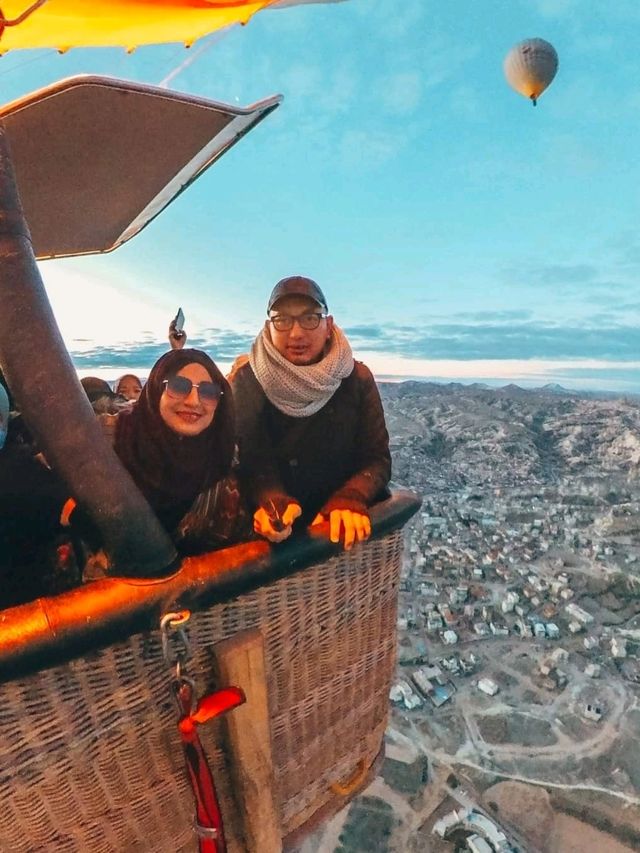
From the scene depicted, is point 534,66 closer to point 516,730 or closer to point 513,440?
point 516,730

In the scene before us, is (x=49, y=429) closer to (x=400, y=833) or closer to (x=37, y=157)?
(x=37, y=157)

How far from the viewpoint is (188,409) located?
0.75 metres

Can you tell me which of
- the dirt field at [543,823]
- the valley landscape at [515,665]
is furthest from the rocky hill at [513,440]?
the dirt field at [543,823]

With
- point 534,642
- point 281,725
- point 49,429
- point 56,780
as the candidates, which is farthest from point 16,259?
point 534,642

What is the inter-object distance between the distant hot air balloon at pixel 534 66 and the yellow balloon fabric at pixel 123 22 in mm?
7867

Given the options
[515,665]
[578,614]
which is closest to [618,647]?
[578,614]

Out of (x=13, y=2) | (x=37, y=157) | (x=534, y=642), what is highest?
(x=13, y=2)

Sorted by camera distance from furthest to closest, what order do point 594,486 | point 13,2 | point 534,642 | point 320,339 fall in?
1. point 594,486
2. point 534,642
3. point 13,2
4. point 320,339

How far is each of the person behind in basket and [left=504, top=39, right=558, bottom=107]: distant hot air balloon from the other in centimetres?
912

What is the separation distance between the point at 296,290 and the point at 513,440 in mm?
21341

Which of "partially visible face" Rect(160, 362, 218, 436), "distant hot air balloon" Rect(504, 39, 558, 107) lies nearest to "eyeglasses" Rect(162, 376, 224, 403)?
"partially visible face" Rect(160, 362, 218, 436)

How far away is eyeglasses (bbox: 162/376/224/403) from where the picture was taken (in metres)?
0.75

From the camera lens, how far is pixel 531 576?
1255 centimetres

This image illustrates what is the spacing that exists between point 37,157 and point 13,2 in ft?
1.13
